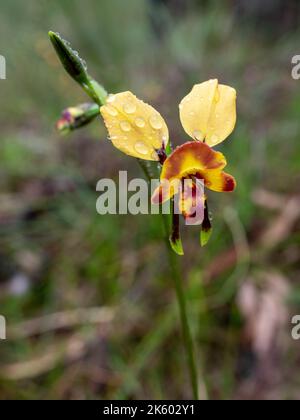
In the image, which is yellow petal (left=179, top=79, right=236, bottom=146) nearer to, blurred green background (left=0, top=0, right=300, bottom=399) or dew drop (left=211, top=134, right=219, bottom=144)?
dew drop (left=211, top=134, right=219, bottom=144)

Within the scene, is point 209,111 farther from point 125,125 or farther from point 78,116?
point 78,116

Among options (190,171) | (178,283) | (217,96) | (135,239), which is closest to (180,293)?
(178,283)

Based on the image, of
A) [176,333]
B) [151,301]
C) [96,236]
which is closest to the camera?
[176,333]

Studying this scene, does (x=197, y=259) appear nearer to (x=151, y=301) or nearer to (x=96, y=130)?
(x=151, y=301)

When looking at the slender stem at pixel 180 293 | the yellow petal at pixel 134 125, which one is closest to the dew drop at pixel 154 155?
the yellow petal at pixel 134 125

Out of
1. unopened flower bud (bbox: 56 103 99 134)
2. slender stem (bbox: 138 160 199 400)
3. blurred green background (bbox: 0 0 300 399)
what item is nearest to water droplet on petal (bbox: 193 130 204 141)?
slender stem (bbox: 138 160 199 400)

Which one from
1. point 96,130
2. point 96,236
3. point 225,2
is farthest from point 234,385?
point 225,2
